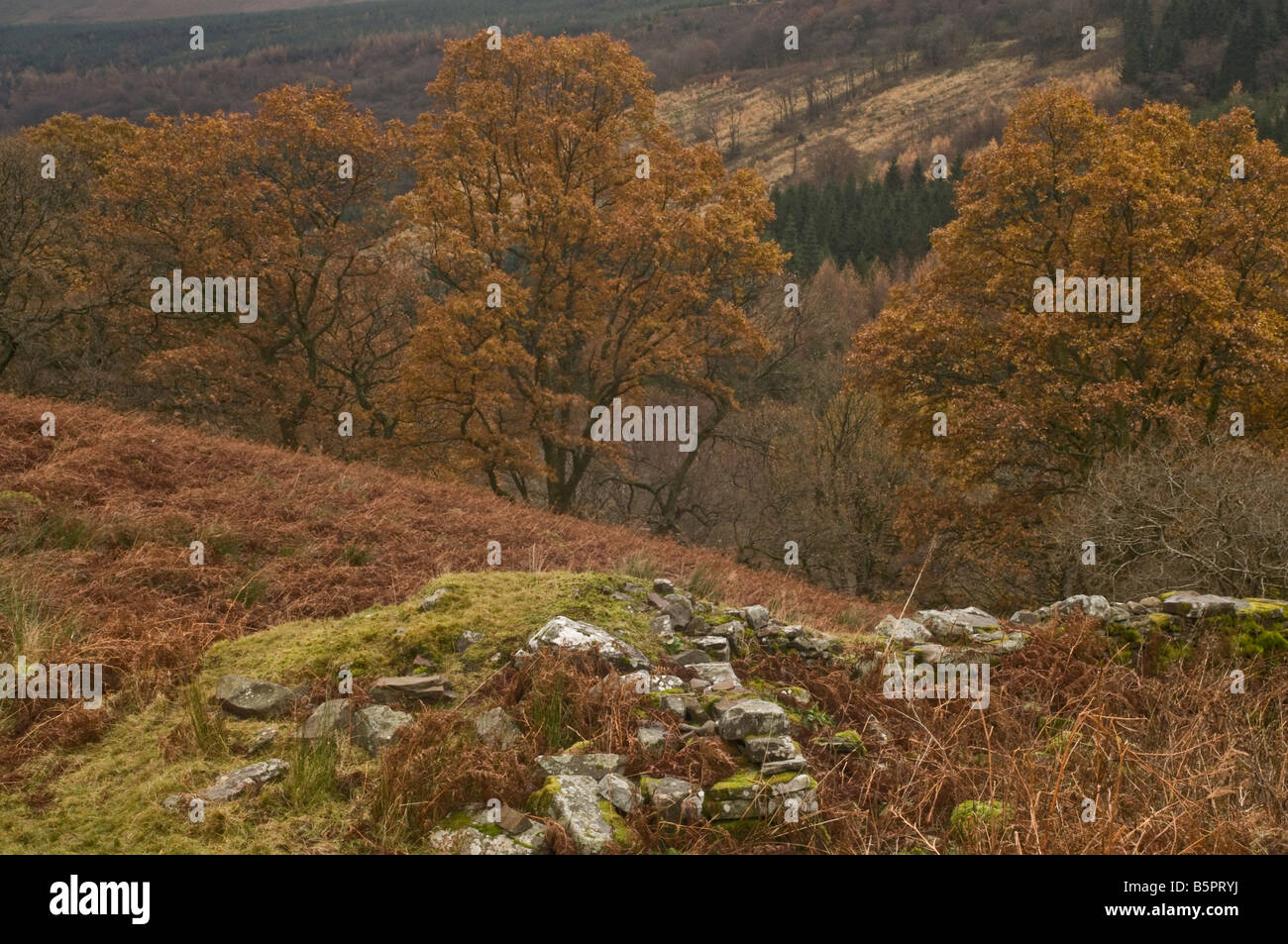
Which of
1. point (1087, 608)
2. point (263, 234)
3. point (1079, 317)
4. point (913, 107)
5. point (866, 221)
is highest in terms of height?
point (913, 107)

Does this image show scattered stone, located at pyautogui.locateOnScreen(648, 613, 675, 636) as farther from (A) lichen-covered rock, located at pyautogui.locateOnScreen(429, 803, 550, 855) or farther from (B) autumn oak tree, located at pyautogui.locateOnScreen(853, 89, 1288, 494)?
(B) autumn oak tree, located at pyautogui.locateOnScreen(853, 89, 1288, 494)

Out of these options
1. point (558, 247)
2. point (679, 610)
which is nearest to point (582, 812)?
point (679, 610)

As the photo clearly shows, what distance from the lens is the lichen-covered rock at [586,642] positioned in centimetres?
582

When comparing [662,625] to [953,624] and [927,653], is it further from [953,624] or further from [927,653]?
[953,624]

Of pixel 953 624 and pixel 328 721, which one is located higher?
pixel 328 721

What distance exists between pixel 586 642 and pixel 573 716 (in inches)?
33.2

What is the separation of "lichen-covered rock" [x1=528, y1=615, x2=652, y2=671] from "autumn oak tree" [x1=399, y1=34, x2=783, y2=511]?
52.4 feet

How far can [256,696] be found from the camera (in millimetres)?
5336

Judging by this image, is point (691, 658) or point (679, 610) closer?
point (691, 658)

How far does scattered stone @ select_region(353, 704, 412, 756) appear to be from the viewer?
4.77 m

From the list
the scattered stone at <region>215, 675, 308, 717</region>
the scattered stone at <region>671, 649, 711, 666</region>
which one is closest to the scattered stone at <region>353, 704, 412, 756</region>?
the scattered stone at <region>215, 675, 308, 717</region>
